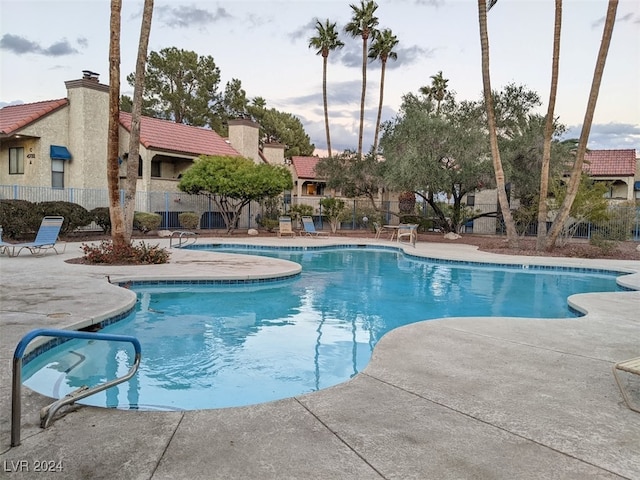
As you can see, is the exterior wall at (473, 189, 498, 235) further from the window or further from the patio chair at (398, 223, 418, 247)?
the patio chair at (398, 223, 418, 247)

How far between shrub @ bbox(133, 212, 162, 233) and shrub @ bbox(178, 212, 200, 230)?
1.98 m

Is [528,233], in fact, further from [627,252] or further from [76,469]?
[76,469]

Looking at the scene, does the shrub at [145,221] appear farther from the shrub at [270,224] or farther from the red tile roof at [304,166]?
the red tile roof at [304,166]

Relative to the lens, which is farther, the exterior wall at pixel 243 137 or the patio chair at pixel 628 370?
the exterior wall at pixel 243 137

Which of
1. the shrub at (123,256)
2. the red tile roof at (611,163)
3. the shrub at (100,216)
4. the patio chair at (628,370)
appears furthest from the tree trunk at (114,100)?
the red tile roof at (611,163)

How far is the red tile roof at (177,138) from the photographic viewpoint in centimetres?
2409

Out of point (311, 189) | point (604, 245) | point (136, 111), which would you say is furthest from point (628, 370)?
point (311, 189)

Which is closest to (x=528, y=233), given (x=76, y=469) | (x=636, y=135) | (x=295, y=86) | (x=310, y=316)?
(x=636, y=135)

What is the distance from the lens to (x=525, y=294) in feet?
34.9

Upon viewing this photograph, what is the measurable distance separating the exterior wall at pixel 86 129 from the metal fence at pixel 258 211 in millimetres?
1438

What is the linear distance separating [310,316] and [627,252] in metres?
14.6

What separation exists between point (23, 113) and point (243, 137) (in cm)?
1251

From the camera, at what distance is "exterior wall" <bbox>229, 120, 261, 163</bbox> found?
30859mm

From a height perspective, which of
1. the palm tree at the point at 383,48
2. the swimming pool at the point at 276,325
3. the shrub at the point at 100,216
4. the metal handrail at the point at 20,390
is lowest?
the swimming pool at the point at 276,325
